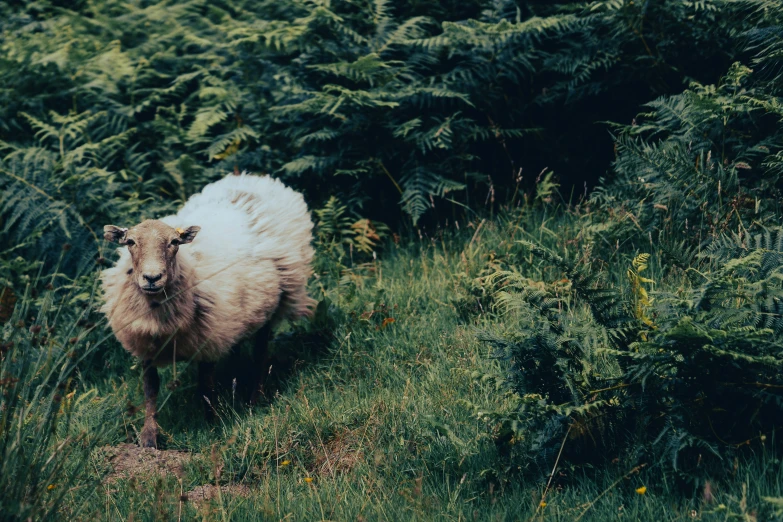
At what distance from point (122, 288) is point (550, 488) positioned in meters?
3.20

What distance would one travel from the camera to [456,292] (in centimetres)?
567

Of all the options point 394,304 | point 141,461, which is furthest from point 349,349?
point 141,461

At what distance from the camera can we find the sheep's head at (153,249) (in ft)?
15.3

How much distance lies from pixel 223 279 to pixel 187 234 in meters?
0.45

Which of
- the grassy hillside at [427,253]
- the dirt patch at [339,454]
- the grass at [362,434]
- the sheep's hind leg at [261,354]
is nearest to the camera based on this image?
the grass at [362,434]

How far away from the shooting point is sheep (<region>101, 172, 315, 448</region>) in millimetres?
4918

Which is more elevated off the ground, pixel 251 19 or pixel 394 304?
pixel 251 19

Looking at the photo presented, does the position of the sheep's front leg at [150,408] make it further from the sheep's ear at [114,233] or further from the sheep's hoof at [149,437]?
the sheep's ear at [114,233]

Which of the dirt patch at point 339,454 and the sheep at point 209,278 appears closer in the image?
the dirt patch at point 339,454

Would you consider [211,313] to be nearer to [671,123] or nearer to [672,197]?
[672,197]

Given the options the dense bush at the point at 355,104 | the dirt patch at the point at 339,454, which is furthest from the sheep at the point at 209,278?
the dense bush at the point at 355,104

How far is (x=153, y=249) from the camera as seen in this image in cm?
476

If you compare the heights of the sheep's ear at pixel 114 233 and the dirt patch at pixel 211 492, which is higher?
the sheep's ear at pixel 114 233

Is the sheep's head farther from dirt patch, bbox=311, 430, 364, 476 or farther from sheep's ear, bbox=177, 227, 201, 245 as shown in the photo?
dirt patch, bbox=311, 430, 364, 476
